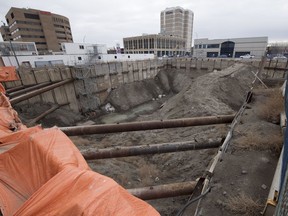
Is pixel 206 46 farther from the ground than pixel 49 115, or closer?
farther from the ground

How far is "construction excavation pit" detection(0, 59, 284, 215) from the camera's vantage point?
357cm

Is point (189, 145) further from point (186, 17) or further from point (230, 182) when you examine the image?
point (186, 17)

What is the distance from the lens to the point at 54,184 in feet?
6.44

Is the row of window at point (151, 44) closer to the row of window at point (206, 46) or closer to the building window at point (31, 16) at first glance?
the row of window at point (206, 46)

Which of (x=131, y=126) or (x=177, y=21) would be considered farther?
(x=177, y=21)

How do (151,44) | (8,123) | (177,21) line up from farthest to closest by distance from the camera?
(177,21)
(151,44)
(8,123)

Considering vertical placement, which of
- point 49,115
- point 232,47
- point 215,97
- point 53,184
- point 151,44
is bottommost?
point 49,115

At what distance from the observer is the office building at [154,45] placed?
69.7 metres

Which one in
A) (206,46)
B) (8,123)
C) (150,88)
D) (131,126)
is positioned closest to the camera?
(131,126)

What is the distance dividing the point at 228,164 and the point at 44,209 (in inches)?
166

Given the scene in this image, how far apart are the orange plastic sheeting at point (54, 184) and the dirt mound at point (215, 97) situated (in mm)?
10974

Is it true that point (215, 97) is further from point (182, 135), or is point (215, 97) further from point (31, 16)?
point (31, 16)

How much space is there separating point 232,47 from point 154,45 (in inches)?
1208

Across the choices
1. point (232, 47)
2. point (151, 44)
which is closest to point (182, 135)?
point (232, 47)
